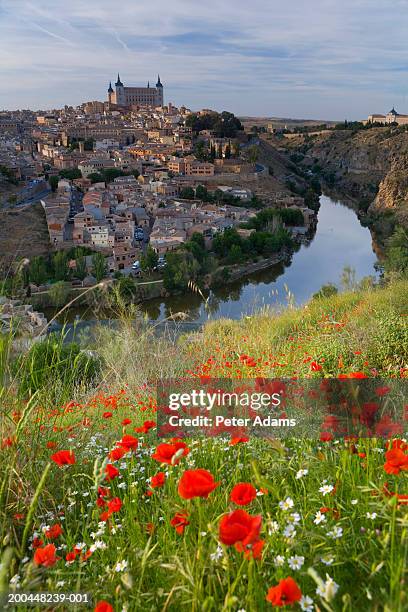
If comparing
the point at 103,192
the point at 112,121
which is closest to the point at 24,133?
the point at 112,121

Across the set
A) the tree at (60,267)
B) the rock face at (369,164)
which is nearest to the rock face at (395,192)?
the rock face at (369,164)

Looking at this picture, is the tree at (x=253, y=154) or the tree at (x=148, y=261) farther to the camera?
the tree at (x=253, y=154)

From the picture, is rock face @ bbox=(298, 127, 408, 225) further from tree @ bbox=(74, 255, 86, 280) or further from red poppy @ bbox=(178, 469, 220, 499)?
red poppy @ bbox=(178, 469, 220, 499)

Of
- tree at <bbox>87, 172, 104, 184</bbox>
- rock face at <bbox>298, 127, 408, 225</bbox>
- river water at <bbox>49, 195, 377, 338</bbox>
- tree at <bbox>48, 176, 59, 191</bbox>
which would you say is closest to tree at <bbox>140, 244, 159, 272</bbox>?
river water at <bbox>49, 195, 377, 338</bbox>

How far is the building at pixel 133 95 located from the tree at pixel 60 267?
1749 inches

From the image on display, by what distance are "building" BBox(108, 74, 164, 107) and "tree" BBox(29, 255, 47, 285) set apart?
44911mm

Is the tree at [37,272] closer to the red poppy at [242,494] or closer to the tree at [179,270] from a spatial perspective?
the tree at [179,270]

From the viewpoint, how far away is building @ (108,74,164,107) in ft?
181

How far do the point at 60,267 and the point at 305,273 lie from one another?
25.3ft

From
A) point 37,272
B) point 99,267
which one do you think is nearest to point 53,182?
point 37,272

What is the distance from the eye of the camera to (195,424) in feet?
4.31

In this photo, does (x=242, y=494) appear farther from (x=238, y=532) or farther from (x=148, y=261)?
(x=148, y=261)

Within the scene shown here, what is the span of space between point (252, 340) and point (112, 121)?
1753 inches

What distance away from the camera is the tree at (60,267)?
1477 cm
